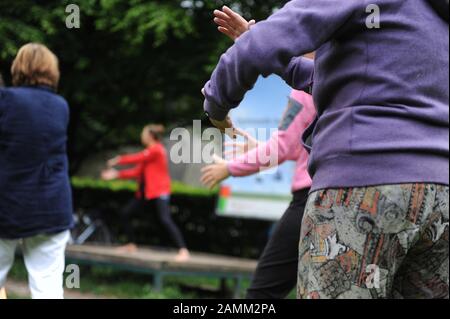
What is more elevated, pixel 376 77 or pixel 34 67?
pixel 376 77

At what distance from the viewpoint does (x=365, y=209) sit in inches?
79.5

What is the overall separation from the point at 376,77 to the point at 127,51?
27.8 feet

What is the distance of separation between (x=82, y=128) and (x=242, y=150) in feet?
28.9

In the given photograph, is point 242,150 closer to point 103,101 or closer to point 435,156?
point 435,156

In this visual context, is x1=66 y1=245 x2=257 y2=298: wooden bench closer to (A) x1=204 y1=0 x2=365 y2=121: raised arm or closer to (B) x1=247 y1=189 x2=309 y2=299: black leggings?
(B) x1=247 y1=189 x2=309 y2=299: black leggings

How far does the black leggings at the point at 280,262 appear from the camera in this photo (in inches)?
161

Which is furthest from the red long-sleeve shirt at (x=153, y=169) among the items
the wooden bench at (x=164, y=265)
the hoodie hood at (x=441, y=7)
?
the hoodie hood at (x=441, y=7)

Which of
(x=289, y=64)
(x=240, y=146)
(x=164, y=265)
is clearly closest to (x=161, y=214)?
(x=164, y=265)

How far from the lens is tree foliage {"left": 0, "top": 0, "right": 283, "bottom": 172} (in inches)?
348

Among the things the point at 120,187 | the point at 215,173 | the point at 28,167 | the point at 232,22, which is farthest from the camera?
the point at 120,187

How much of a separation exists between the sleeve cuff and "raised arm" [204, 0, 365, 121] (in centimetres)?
17

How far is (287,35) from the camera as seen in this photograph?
2.09 metres

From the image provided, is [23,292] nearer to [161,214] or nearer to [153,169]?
[161,214]
